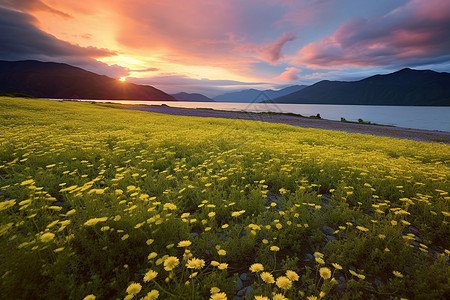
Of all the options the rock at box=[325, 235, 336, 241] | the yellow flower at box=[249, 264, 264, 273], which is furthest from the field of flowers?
the rock at box=[325, 235, 336, 241]

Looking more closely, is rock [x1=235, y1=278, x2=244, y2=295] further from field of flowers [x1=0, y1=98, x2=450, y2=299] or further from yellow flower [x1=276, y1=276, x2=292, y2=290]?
yellow flower [x1=276, y1=276, x2=292, y2=290]

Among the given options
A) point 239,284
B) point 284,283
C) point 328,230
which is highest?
point 284,283

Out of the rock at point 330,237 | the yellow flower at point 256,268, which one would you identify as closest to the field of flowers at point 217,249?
the yellow flower at point 256,268

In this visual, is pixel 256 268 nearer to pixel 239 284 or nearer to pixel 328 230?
pixel 239 284

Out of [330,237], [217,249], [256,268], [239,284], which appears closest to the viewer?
[256,268]

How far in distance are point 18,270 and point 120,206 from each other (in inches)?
55.3

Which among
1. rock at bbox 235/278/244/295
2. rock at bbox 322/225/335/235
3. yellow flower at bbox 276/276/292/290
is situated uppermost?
yellow flower at bbox 276/276/292/290

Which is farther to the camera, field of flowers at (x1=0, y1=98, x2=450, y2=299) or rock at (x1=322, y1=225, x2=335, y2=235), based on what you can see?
rock at (x1=322, y1=225, x2=335, y2=235)

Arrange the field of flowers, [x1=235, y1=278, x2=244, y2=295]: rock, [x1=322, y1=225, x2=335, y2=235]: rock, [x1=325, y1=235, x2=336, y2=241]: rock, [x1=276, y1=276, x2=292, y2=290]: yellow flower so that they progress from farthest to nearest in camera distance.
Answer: [x1=322, y1=225, x2=335, y2=235]: rock, [x1=325, y1=235, x2=336, y2=241]: rock, [x1=235, y1=278, x2=244, y2=295]: rock, the field of flowers, [x1=276, y1=276, x2=292, y2=290]: yellow flower

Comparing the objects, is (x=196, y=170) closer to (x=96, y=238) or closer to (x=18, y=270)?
(x=96, y=238)

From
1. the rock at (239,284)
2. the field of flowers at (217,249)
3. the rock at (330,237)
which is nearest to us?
the field of flowers at (217,249)

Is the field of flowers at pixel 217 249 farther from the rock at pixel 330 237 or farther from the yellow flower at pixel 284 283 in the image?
the rock at pixel 330 237

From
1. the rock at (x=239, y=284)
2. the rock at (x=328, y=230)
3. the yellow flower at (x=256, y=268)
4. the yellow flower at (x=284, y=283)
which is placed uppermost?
the yellow flower at (x=256, y=268)

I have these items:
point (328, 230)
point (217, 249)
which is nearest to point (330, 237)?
point (328, 230)
